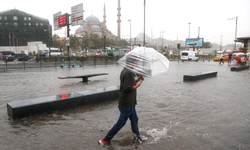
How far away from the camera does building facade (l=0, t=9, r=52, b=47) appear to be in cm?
6675

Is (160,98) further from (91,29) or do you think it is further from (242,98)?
(91,29)

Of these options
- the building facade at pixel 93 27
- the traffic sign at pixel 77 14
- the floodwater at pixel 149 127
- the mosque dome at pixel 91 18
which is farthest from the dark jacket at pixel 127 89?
the mosque dome at pixel 91 18

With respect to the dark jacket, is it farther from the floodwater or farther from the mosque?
A: the mosque

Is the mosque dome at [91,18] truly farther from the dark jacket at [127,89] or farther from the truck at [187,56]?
the dark jacket at [127,89]

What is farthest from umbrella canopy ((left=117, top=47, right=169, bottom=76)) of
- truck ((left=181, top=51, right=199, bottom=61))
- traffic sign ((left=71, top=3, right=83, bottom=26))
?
truck ((left=181, top=51, right=199, bottom=61))

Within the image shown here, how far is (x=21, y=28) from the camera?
69.7 metres

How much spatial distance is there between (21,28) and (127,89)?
76633mm

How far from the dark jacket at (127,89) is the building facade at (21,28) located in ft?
220

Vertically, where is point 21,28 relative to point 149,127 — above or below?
above

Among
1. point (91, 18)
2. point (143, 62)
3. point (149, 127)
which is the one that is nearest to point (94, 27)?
point (91, 18)

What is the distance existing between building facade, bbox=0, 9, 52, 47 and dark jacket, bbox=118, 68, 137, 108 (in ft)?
220

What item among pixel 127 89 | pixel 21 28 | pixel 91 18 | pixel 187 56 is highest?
pixel 91 18

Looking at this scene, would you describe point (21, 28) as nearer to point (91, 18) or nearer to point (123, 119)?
point (91, 18)

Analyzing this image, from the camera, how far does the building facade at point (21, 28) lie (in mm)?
66750
